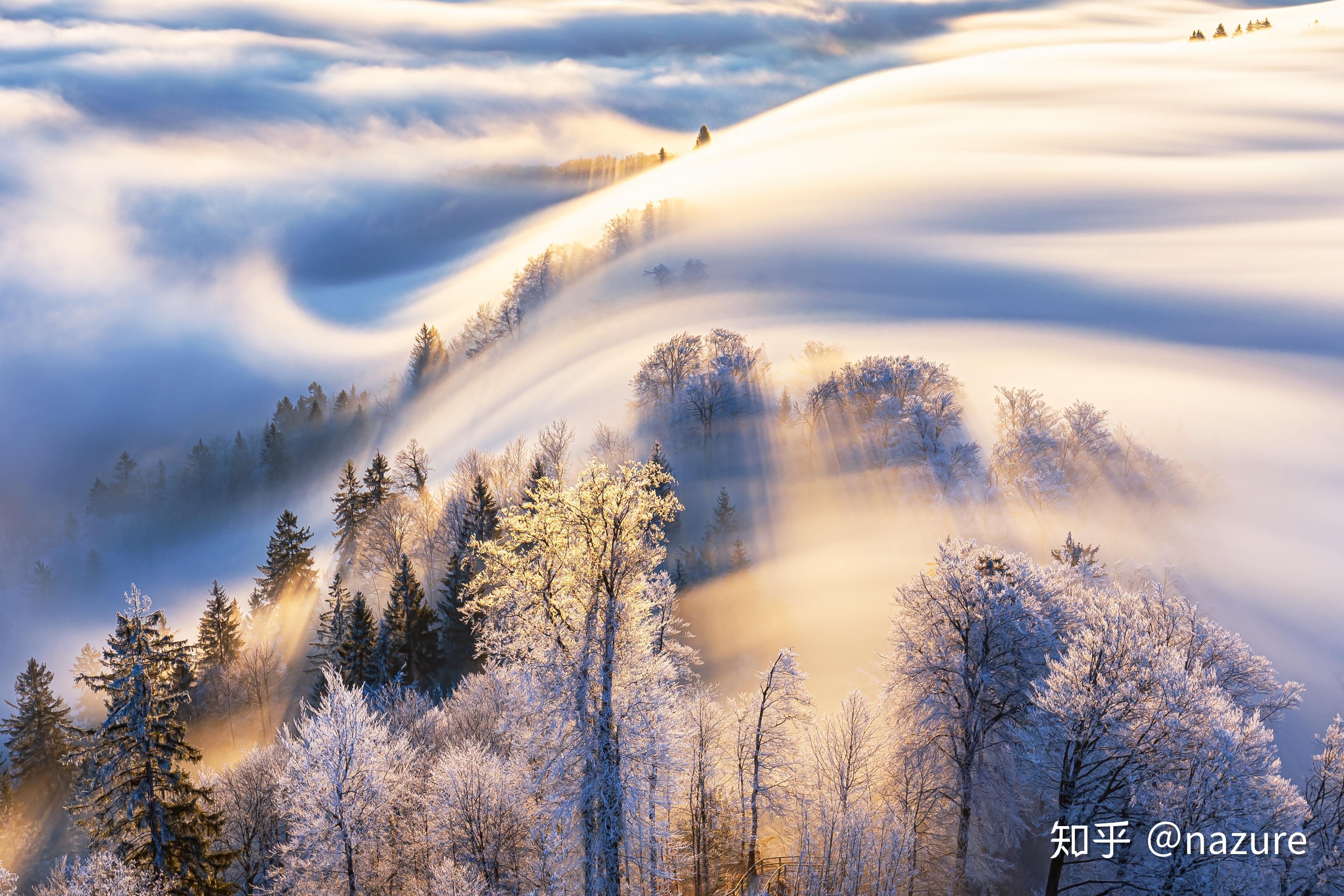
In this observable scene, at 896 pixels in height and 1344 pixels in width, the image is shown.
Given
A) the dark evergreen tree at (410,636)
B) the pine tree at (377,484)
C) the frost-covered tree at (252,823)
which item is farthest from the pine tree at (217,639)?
the frost-covered tree at (252,823)

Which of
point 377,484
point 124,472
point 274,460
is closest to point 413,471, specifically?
point 377,484

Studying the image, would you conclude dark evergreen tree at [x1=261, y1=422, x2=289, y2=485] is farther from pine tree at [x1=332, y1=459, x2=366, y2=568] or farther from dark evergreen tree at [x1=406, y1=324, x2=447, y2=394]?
pine tree at [x1=332, y1=459, x2=366, y2=568]

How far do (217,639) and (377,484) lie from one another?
2490 cm

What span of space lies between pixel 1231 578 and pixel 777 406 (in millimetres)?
49655

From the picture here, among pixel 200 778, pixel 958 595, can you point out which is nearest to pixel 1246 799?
pixel 958 595

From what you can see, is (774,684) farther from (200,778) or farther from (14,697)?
(14,697)

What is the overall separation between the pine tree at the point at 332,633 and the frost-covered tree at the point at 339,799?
30.0 meters

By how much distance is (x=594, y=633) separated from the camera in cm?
2273

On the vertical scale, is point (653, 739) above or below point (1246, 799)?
above

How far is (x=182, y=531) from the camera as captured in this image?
146875mm

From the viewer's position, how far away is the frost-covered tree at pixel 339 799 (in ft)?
89.8

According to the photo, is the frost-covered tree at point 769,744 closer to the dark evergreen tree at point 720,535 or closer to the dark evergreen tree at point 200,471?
the dark evergreen tree at point 720,535

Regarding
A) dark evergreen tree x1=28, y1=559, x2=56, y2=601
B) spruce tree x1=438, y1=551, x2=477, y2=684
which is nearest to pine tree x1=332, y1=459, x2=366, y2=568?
spruce tree x1=438, y1=551, x2=477, y2=684

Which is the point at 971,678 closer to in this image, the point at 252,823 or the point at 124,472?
the point at 252,823
